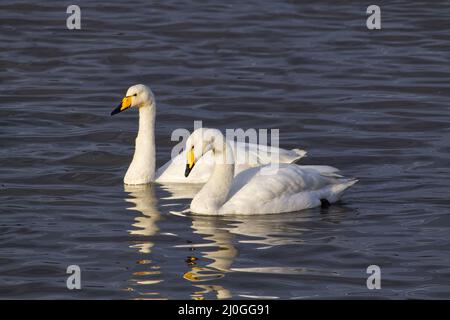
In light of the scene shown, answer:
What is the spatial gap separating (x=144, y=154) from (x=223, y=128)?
2306mm

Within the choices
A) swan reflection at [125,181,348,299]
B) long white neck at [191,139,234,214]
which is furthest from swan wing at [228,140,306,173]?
long white neck at [191,139,234,214]

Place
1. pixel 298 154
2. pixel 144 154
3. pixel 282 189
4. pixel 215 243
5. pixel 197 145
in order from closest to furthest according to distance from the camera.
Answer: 1. pixel 215 243
2. pixel 197 145
3. pixel 282 189
4. pixel 144 154
5. pixel 298 154

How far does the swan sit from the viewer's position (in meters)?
12.6

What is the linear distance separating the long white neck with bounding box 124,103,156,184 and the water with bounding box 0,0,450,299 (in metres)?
0.16

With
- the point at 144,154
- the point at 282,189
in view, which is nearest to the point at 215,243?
the point at 282,189

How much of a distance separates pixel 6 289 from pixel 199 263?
64.4 inches

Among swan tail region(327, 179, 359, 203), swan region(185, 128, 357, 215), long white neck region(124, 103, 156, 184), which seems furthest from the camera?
long white neck region(124, 103, 156, 184)

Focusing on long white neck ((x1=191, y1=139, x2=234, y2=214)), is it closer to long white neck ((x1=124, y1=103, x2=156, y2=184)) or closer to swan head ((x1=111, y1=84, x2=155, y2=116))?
long white neck ((x1=124, y1=103, x2=156, y2=184))

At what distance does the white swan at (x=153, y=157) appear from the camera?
45.9ft

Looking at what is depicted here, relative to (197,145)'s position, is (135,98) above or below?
above

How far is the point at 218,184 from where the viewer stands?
41.6 ft

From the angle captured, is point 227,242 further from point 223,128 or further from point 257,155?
point 223,128

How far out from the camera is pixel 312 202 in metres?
12.9
